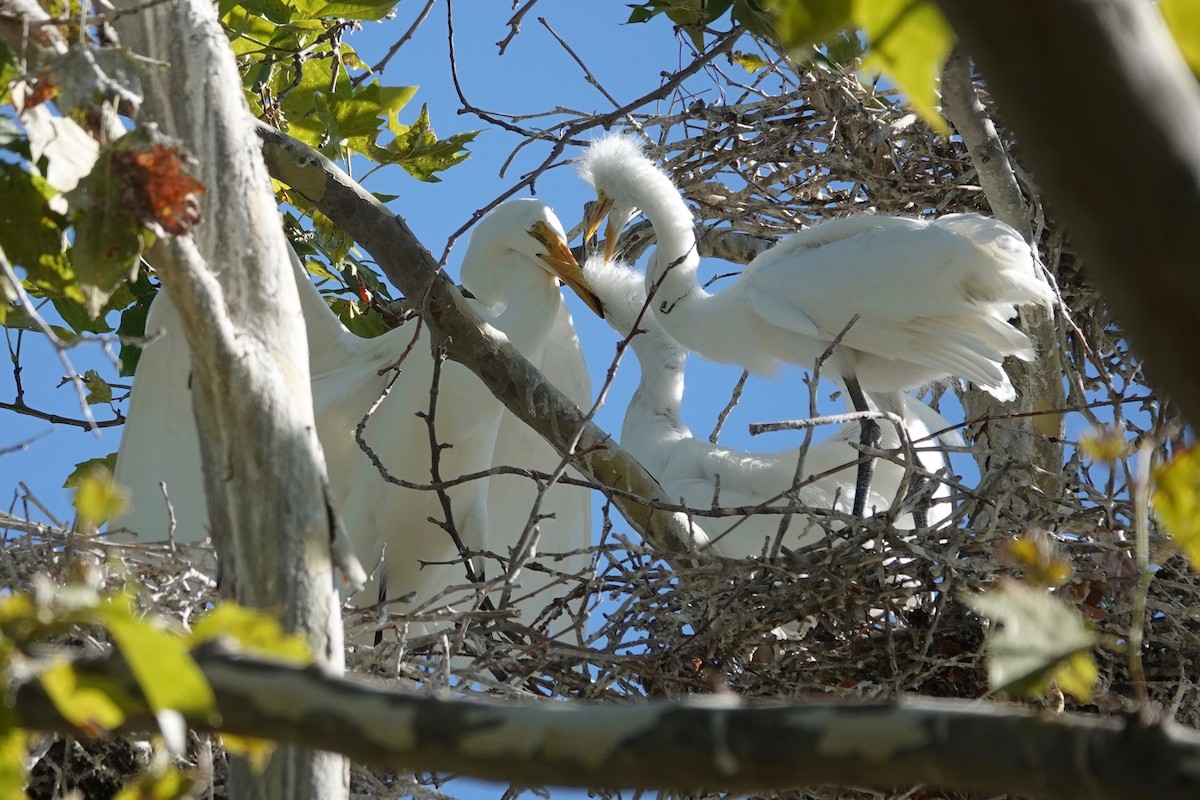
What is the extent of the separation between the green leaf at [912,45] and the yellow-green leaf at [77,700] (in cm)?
44

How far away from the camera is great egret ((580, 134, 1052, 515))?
3.00 meters

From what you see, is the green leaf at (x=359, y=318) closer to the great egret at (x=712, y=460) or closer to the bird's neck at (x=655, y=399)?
the great egret at (x=712, y=460)

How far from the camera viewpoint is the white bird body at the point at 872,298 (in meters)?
2.99

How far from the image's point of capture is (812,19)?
57 centimetres

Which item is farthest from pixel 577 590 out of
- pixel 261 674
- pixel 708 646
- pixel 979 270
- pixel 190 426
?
pixel 261 674

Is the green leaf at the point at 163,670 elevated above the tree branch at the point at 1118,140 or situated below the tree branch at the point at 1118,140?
below

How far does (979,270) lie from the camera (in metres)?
2.98

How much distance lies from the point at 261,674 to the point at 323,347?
2.53m

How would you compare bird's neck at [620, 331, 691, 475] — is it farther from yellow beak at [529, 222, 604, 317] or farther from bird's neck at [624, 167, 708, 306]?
yellow beak at [529, 222, 604, 317]

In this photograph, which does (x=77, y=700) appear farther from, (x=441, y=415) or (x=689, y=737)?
(x=441, y=415)

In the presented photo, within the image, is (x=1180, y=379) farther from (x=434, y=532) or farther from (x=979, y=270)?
(x=434, y=532)

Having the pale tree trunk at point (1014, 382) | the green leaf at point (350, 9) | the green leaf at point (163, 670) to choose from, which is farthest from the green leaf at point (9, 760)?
the green leaf at point (350, 9)

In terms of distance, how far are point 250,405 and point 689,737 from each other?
0.69 m

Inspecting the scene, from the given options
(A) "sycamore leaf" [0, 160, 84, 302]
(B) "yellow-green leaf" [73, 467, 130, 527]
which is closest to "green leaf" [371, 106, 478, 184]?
(A) "sycamore leaf" [0, 160, 84, 302]
